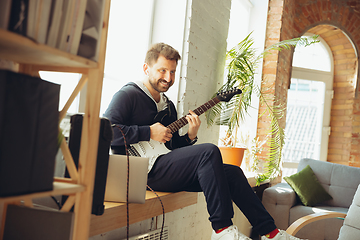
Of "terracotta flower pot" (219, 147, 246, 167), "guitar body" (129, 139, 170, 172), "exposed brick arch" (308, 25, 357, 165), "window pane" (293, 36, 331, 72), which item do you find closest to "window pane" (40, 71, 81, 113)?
"guitar body" (129, 139, 170, 172)

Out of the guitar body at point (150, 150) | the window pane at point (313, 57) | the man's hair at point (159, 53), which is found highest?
the window pane at point (313, 57)

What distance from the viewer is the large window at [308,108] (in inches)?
193

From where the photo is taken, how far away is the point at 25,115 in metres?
0.72

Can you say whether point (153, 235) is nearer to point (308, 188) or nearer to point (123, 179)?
point (123, 179)

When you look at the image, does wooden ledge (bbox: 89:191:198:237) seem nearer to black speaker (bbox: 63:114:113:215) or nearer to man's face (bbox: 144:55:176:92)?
black speaker (bbox: 63:114:113:215)

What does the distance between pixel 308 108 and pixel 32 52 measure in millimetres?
4862

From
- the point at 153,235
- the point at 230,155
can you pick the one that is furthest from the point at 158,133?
the point at 230,155

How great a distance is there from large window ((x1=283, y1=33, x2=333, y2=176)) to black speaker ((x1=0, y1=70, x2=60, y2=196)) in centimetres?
455

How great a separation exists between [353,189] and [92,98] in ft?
10.9

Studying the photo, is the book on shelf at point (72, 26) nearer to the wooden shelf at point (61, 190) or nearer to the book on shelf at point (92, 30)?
the book on shelf at point (92, 30)

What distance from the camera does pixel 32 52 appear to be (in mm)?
756

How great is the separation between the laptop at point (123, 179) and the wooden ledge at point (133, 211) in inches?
1.4

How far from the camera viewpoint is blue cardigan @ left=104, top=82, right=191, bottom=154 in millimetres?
1625

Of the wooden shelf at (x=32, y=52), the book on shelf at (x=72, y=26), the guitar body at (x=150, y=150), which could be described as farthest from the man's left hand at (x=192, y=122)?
the book on shelf at (x=72, y=26)
